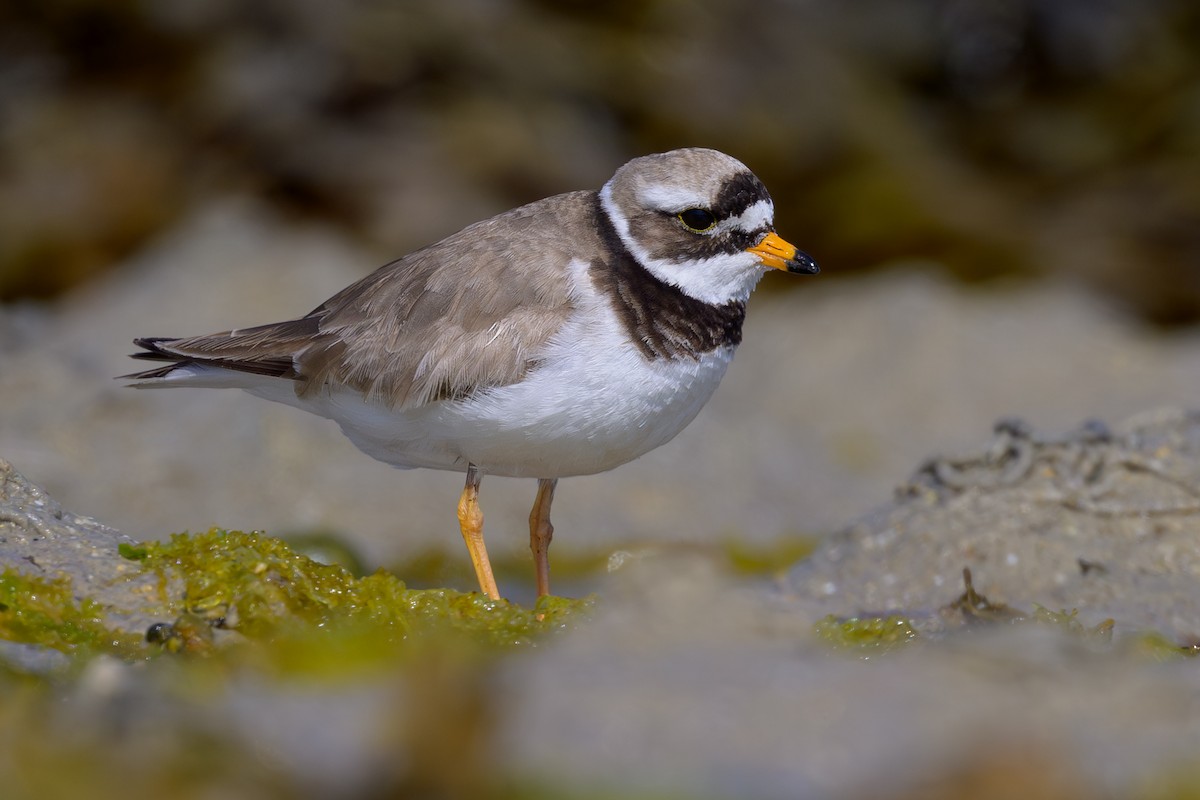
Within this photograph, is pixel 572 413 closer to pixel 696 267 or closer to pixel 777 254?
pixel 696 267

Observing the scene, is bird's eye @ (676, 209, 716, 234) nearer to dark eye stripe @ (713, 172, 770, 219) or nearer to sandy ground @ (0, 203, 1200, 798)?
dark eye stripe @ (713, 172, 770, 219)

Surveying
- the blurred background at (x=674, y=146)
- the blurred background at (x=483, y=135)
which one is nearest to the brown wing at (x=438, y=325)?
the blurred background at (x=674, y=146)

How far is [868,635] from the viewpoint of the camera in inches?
177

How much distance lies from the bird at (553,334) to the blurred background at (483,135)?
5281 millimetres

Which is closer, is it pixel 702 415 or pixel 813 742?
pixel 813 742

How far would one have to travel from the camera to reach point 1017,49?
13.0m

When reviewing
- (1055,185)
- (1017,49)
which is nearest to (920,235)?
(1055,185)

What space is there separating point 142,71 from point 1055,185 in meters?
7.59

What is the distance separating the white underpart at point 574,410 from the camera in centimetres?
499

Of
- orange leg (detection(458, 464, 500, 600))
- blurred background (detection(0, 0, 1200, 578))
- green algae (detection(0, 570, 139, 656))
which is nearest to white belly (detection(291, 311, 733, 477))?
orange leg (detection(458, 464, 500, 600))

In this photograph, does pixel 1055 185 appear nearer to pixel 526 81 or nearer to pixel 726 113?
pixel 726 113

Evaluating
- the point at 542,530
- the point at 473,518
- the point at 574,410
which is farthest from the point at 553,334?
the point at 542,530

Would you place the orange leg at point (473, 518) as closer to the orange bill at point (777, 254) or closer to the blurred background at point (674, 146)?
the orange bill at point (777, 254)

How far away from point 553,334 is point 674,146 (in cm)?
634
